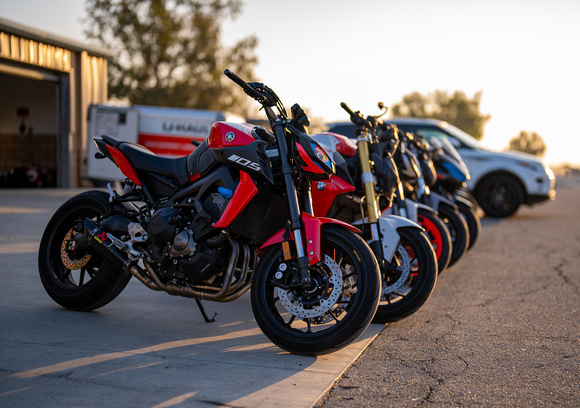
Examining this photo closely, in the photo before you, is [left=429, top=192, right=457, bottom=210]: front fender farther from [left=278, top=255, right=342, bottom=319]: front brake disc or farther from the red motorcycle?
[left=278, top=255, right=342, bottom=319]: front brake disc

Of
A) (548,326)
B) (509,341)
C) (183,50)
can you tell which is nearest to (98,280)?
(509,341)

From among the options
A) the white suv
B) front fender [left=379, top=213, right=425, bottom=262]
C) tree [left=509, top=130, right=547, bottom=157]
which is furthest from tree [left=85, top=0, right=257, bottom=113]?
tree [left=509, top=130, right=547, bottom=157]

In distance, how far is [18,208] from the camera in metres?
10.7

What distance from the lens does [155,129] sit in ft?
54.7

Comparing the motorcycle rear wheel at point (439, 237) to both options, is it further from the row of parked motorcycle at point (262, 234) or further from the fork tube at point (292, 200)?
the fork tube at point (292, 200)


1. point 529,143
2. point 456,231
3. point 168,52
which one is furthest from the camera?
point 529,143

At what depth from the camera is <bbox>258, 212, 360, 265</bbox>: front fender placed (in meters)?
3.67

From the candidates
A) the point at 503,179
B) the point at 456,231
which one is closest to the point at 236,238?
the point at 456,231

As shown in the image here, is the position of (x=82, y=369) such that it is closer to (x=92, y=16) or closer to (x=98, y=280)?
(x=98, y=280)

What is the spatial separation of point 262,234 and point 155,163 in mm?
944

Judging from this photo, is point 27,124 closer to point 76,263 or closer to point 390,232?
point 76,263

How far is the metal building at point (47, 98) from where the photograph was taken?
1553 centimetres

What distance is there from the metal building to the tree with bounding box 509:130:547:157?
103m

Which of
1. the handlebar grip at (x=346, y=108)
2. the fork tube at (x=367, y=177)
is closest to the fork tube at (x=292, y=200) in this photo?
the fork tube at (x=367, y=177)
